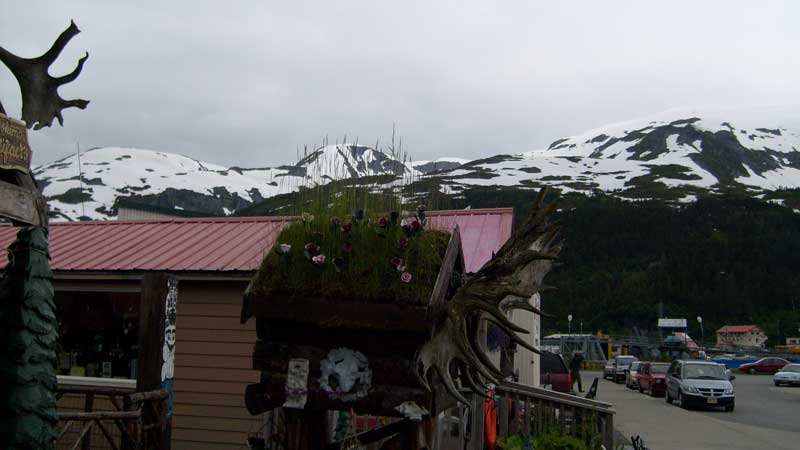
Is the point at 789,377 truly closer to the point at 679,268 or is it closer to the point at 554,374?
the point at 554,374

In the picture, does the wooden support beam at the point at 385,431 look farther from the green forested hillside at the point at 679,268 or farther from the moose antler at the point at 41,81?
the green forested hillside at the point at 679,268

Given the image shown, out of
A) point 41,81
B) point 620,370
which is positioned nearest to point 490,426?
point 41,81

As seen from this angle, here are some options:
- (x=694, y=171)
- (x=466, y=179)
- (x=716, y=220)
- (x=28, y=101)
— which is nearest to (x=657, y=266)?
(x=716, y=220)

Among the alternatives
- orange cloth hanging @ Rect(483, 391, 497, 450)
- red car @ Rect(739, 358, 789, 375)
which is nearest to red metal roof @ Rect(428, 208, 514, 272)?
orange cloth hanging @ Rect(483, 391, 497, 450)

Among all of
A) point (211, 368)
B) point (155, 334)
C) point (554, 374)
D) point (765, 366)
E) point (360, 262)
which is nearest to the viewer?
point (360, 262)

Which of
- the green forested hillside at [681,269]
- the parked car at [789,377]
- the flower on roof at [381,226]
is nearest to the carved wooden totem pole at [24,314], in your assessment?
the flower on roof at [381,226]

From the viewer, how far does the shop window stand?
11.8 meters

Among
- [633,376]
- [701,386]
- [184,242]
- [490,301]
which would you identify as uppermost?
[184,242]

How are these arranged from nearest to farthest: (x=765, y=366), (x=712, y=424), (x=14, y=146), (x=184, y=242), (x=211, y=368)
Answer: (x=14, y=146) < (x=211, y=368) < (x=184, y=242) < (x=712, y=424) < (x=765, y=366)

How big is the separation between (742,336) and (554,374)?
76.4 meters

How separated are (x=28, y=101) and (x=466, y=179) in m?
153

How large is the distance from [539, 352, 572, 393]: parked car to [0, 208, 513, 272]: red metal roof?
1163cm

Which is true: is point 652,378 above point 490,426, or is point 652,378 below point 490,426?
below

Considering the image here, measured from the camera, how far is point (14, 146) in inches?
174
